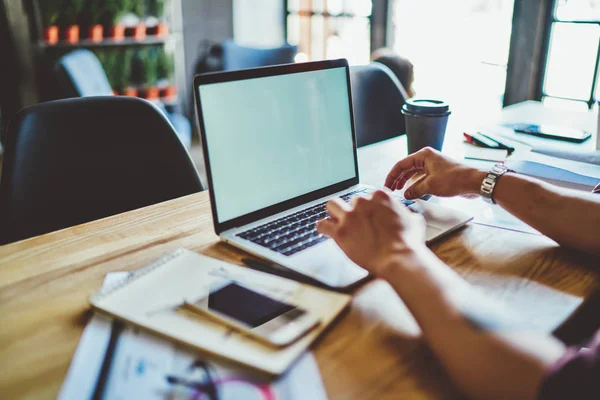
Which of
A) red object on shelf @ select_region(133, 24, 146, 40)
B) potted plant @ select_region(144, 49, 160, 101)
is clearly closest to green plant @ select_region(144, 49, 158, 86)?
potted plant @ select_region(144, 49, 160, 101)

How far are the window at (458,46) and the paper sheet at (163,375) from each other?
2.96m

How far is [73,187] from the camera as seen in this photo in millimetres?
1202

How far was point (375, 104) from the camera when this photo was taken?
1.94m

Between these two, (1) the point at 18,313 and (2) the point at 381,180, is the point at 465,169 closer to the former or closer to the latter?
(2) the point at 381,180

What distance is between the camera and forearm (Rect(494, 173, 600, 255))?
2.88ft

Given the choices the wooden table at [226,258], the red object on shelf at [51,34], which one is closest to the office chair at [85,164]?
the wooden table at [226,258]

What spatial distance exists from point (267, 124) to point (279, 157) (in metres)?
0.06

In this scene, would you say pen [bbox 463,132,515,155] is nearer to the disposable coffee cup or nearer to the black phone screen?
the disposable coffee cup

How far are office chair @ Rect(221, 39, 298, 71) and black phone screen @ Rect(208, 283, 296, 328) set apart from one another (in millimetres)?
3046

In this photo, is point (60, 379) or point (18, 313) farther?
point (18, 313)

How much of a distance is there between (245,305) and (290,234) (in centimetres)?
19

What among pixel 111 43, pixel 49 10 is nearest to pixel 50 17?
pixel 49 10

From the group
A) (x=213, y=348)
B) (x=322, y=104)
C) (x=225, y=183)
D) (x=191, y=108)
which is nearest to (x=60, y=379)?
(x=213, y=348)

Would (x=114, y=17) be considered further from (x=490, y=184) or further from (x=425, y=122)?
(x=490, y=184)
